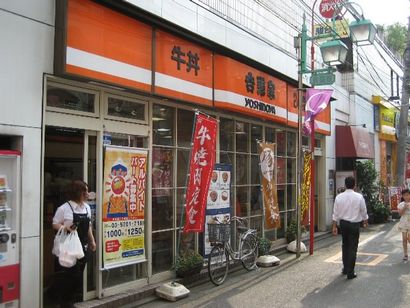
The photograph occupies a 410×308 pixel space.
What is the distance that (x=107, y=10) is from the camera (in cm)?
677

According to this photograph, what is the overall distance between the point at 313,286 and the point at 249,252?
5.88 feet

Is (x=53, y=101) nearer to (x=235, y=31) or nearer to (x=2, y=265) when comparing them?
(x=2, y=265)

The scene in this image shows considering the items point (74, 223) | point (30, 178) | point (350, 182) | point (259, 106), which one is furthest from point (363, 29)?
point (30, 178)

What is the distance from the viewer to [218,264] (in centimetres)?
865

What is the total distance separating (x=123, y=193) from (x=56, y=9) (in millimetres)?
2817

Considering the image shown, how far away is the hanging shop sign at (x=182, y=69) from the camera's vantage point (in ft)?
25.7

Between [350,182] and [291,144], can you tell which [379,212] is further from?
[350,182]

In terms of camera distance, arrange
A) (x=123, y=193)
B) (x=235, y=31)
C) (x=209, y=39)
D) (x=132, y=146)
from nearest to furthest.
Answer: (x=123, y=193)
(x=132, y=146)
(x=209, y=39)
(x=235, y=31)

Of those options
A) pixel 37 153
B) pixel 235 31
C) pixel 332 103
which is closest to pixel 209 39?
pixel 235 31

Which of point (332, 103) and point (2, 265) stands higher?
point (332, 103)

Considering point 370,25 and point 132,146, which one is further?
point 370,25

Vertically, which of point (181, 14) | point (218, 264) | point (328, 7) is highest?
point (328, 7)

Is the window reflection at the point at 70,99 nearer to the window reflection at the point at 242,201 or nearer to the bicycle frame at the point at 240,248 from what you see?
the bicycle frame at the point at 240,248

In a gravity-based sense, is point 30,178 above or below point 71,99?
below
